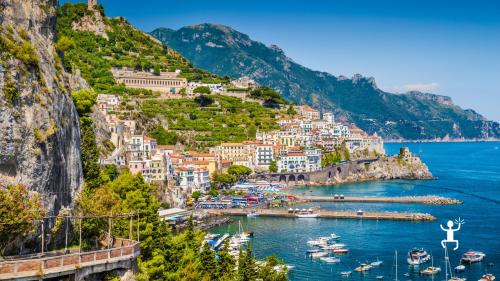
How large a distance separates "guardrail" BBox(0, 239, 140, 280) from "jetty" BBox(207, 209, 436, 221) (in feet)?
165

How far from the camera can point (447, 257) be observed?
45.8m

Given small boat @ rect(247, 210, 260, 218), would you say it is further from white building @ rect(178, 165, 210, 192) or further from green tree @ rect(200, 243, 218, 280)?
green tree @ rect(200, 243, 218, 280)

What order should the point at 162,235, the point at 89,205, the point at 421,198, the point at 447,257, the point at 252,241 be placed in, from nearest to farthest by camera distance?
the point at 89,205 → the point at 162,235 → the point at 447,257 → the point at 252,241 → the point at 421,198

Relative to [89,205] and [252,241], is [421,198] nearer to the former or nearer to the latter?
[252,241]

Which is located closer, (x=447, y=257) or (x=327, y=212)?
(x=447, y=257)

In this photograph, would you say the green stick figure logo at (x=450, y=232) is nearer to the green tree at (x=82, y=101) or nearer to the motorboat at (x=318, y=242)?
the motorboat at (x=318, y=242)

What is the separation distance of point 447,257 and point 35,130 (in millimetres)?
36253

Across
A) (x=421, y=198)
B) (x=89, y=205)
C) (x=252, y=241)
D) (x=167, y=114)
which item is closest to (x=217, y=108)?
(x=167, y=114)

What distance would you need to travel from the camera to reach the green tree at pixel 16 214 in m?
16.6

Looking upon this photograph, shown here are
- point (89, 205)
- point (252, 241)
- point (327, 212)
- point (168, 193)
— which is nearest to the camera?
point (89, 205)

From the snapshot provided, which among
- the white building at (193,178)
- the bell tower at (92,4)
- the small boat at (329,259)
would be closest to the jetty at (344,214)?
the white building at (193,178)

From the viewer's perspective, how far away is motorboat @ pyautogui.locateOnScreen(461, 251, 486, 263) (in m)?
47.2

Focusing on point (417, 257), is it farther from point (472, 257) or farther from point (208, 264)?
point (208, 264)

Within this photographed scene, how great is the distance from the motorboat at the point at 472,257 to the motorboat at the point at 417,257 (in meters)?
2.82
